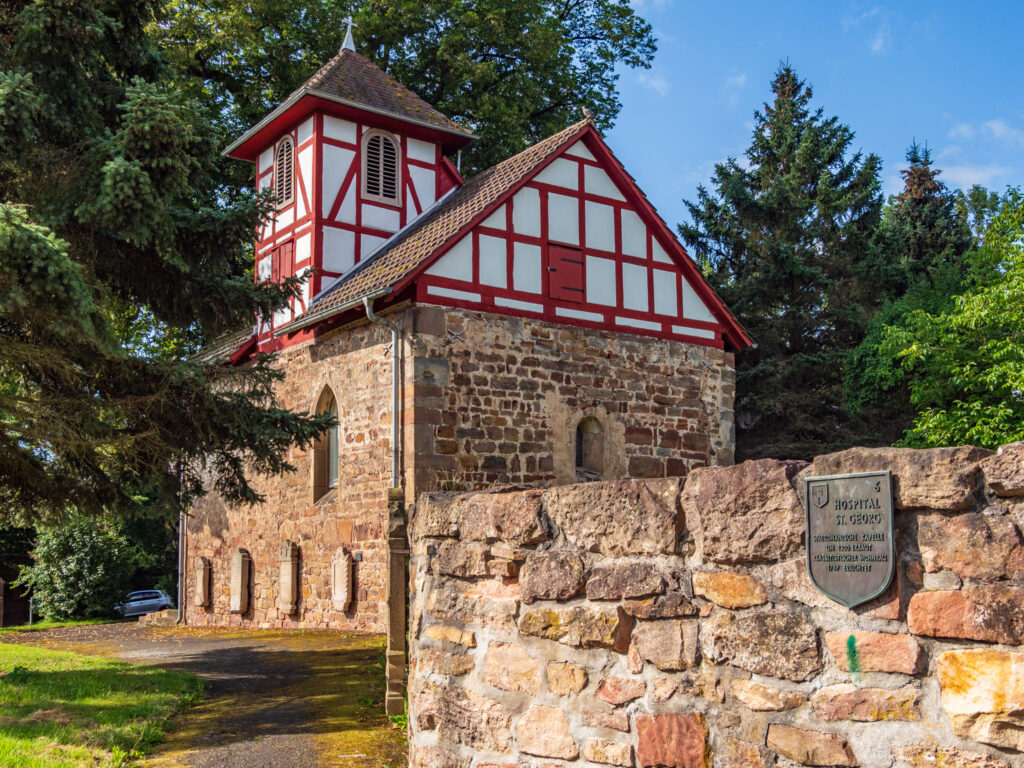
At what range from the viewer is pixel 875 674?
290 centimetres

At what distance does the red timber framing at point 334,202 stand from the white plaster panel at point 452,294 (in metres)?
3.04

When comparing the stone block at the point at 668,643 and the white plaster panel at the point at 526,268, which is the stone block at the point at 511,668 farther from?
the white plaster panel at the point at 526,268

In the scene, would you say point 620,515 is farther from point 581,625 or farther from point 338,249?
point 338,249

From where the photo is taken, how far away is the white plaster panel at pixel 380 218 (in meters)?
16.6

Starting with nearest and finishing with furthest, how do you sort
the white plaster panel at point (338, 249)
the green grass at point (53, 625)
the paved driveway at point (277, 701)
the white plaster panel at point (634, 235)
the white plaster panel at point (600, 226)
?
the paved driveway at point (277, 701) → the white plaster panel at point (600, 226) → the white plaster panel at point (634, 235) → the white plaster panel at point (338, 249) → the green grass at point (53, 625)

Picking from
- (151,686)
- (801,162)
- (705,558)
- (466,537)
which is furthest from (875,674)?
(801,162)

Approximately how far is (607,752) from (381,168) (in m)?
14.5

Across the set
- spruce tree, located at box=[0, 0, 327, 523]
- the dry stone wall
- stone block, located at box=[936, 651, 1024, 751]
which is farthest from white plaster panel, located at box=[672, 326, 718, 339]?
stone block, located at box=[936, 651, 1024, 751]

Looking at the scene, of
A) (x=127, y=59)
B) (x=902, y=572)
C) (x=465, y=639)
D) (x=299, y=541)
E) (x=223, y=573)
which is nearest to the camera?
(x=902, y=572)

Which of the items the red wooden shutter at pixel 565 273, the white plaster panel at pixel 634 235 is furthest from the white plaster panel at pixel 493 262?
the white plaster panel at pixel 634 235

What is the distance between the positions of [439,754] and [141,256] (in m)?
6.68

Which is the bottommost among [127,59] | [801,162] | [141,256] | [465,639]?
[465,639]

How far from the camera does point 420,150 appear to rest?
17406mm

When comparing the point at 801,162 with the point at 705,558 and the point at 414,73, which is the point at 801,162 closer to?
the point at 414,73
